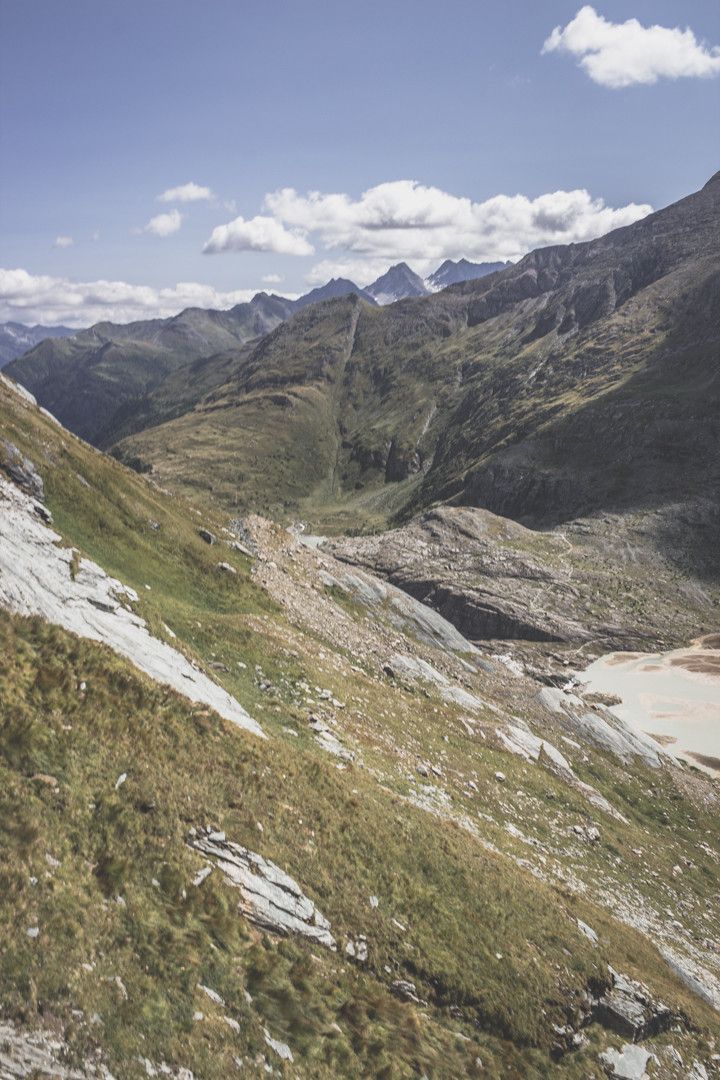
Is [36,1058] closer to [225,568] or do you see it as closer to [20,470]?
[20,470]

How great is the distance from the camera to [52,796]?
13.5 meters

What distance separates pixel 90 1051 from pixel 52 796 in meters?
5.53

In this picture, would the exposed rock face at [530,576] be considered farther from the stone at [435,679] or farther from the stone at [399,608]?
the stone at [435,679]

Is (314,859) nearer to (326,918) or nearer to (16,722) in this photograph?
(326,918)

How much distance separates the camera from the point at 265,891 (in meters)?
15.5

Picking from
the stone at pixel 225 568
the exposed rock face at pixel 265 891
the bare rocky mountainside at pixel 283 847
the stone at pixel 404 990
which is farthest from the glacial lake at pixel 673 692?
the exposed rock face at pixel 265 891

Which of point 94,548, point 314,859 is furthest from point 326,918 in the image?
point 94,548

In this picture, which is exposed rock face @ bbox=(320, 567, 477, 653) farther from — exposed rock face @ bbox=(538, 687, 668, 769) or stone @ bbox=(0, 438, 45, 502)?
stone @ bbox=(0, 438, 45, 502)

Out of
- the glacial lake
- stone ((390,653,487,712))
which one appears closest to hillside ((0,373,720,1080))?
stone ((390,653,487,712))

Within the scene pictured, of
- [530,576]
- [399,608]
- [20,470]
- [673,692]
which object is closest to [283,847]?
[20,470]

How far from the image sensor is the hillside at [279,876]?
11.3 metres

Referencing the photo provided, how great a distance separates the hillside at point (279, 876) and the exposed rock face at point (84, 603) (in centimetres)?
19

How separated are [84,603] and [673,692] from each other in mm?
108718

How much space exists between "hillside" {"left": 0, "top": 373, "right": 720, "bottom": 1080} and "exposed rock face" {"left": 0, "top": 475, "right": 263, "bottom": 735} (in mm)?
187
